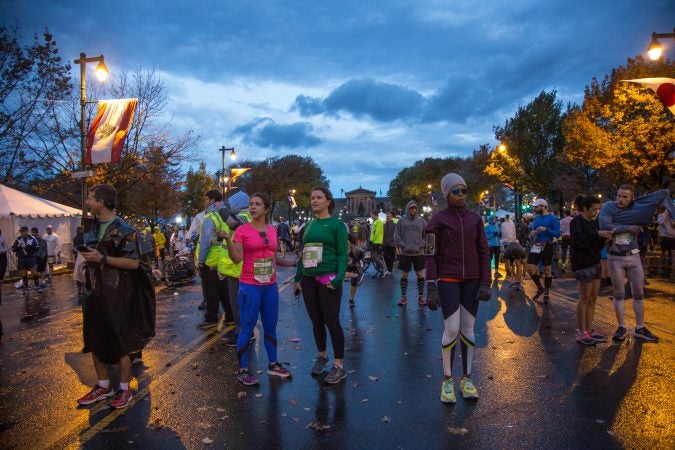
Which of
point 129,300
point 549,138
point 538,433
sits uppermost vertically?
point 549,138

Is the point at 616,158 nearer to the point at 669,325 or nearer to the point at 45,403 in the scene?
the point at 669,325

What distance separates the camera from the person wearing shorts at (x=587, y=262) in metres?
6.46

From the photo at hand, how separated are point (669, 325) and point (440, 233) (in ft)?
16.7

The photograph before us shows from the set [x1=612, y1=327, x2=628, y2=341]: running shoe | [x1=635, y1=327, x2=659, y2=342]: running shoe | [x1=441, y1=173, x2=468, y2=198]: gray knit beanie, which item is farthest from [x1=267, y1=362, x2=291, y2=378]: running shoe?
[x1=635, y1=327, x2=659, y2=342]: running shoe

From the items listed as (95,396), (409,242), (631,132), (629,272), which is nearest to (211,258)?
(95,396)

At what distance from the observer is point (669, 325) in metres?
7.48

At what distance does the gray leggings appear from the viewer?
255 inches

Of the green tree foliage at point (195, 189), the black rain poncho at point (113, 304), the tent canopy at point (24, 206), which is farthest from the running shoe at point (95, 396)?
the green tree foliage at point (195, 189)

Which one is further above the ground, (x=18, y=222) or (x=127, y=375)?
(x=18, y=222)

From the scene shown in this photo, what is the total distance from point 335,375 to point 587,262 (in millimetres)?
3710

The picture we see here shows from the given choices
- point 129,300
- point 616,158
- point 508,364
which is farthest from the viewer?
point 616,158

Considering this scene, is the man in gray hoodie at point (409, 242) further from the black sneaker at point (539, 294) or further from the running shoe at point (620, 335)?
the running shoe at point (620, 335)

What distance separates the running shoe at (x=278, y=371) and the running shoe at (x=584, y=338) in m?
3.89

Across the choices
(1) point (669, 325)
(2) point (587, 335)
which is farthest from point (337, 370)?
(1) point (669, 325)
